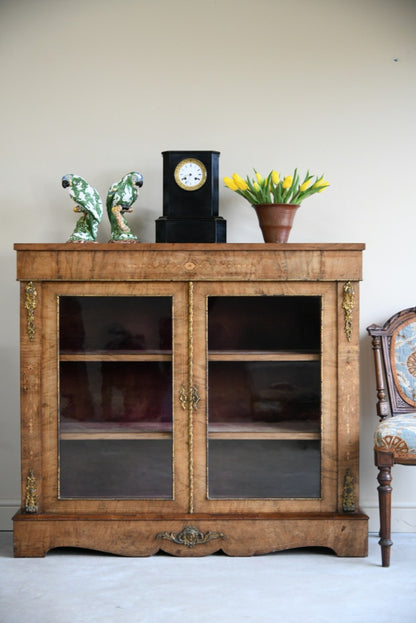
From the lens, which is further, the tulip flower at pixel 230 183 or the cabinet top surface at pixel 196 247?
the tulip flower at pixel 230 183

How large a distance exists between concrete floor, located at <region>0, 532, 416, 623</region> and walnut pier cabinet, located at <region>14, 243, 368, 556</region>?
80 millimetres

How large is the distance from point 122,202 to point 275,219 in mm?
634

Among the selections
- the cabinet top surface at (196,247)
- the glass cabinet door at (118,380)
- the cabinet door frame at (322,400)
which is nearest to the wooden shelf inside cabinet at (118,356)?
the glass cabinet door at (118,380)

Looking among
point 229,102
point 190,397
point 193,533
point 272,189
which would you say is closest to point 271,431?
point 190,397

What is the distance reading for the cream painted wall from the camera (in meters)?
3.56

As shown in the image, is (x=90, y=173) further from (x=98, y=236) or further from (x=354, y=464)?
(x=354, y=464)

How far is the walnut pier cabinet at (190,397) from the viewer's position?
122 inches

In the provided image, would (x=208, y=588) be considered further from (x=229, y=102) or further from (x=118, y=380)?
(x=229, y=102)

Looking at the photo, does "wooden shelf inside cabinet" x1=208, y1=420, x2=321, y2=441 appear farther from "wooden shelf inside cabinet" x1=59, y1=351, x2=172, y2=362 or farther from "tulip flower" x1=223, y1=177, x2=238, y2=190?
"tulip flower" x1=223, y1=177, x2=238, y2=190

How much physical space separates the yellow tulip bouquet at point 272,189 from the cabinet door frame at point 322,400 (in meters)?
0.39

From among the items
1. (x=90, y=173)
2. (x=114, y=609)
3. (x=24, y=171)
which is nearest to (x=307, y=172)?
(x=90, y=173)

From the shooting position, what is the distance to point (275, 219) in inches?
127

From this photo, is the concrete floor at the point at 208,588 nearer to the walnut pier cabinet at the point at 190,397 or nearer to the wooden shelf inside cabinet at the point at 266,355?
the walnut pier cabinet at the point at 190,397

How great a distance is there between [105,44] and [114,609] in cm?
236
